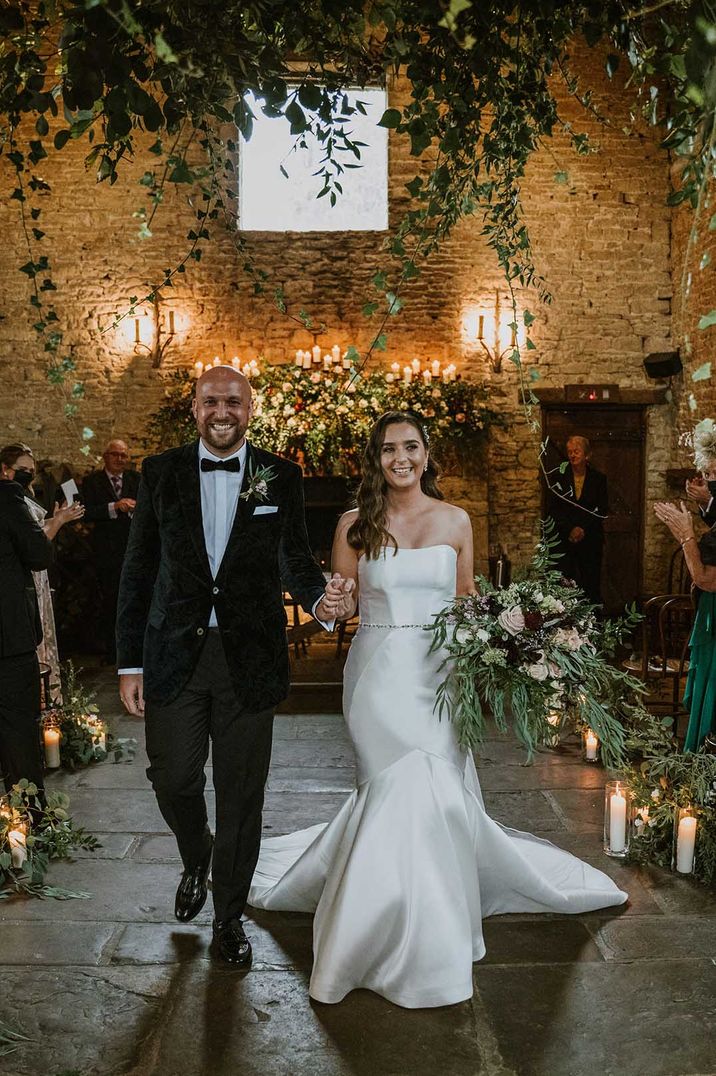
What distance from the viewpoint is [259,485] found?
3.09 m

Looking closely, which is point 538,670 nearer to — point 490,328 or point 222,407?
point 222,407

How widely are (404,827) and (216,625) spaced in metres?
0.89

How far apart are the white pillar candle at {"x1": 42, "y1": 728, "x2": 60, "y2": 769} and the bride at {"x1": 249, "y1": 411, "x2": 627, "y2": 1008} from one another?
188 cm

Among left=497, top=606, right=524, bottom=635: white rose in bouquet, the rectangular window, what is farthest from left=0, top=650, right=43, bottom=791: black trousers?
the rectangular window

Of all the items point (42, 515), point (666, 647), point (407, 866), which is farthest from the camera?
point (666, 647)

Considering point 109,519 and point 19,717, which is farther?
point 109,519

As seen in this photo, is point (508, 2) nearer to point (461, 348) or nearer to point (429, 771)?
point (429, 771)

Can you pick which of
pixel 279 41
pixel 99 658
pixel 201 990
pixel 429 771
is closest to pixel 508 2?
pixel 279 41

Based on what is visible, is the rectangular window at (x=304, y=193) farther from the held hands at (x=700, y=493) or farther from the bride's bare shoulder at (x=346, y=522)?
the bride's bare shoulder at (x=346, y=522)

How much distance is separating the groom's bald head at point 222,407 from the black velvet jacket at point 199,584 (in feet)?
0.34

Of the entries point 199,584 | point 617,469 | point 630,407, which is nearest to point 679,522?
point 199,584

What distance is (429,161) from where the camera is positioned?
10234 mm

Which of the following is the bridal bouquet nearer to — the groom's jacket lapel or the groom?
the groom

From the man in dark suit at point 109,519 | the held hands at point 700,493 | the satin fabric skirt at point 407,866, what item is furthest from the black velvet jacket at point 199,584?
the man in dark suit at point 109,519
